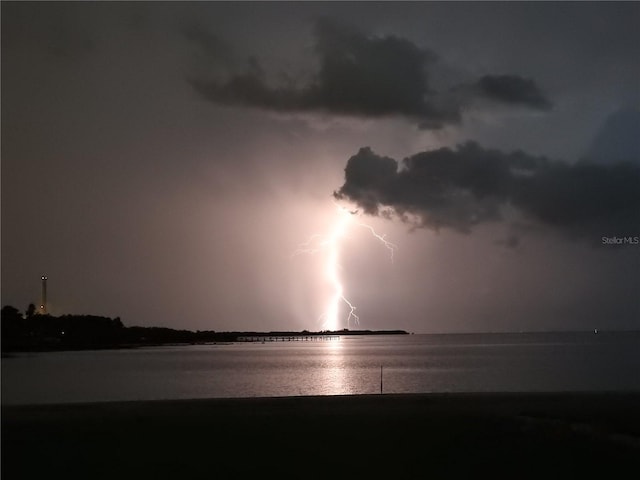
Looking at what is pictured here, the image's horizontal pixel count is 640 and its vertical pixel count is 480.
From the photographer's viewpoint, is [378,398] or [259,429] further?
[378,398]

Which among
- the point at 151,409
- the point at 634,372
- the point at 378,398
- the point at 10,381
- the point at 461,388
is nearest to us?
the point at 151,409

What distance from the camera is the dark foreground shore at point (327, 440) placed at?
18250 mm

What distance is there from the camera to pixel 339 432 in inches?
903

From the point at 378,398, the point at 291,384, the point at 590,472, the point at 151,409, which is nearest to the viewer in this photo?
the point at 590,472

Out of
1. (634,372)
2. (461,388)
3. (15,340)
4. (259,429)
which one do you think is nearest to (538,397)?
(259,429)

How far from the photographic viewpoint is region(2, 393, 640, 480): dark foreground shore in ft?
59.9

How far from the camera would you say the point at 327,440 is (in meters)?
21.7

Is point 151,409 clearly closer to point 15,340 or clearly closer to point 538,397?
point 538,397

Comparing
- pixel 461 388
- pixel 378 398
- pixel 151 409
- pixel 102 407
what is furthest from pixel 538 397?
pixel 461 388

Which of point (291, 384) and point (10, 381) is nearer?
point (291, 384)

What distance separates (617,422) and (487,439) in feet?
19.2

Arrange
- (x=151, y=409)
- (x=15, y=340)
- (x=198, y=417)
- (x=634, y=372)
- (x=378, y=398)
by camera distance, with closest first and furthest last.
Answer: (x=198, y=417) → (x=151, y=409) → (x=378, y=398) → (x=634, y=372) → (x=15, y=340)

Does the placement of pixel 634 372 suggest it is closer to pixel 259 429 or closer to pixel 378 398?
pixel 378 398

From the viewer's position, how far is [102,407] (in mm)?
29844
